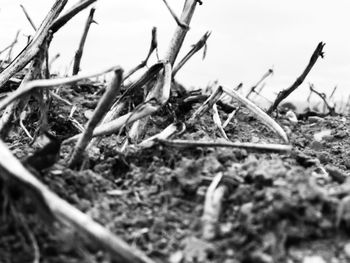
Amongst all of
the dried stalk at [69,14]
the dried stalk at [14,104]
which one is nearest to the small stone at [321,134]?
the dried stalk at [69,14]

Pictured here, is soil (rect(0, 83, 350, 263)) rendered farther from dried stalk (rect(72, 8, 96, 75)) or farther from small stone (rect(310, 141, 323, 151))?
small stone (rect(310, 141, 323, 151))

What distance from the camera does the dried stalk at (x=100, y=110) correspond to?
1607 millimetres

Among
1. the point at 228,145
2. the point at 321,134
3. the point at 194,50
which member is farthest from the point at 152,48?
the point at 321,134

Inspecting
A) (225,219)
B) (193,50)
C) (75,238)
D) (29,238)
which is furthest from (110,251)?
(193,50)

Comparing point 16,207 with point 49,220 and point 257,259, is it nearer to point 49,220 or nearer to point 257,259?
point 49,220

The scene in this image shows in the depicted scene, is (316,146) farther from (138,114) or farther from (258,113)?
(138,114)

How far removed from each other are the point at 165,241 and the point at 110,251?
0.29 meters

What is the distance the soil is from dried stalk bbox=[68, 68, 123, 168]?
0.06m

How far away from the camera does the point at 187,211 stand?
1.52 metres

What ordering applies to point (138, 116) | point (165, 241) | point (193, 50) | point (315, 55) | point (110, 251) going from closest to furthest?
1. point (110, 251)
2. point (165, 241)
3. point (138, 116)
4. point (193, 50)
5. point (315, 55)

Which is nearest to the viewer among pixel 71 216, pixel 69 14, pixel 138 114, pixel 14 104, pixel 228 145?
pixel 71 216

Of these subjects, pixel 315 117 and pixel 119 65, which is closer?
pixel 119 65

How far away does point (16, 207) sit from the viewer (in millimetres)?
1317

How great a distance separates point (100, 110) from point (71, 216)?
547 mm
